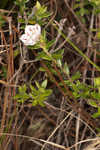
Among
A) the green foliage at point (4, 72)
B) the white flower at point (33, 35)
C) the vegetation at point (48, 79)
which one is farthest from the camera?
the green foliage at point (4, 72)

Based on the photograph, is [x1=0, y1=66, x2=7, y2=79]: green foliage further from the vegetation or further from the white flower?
the white flower

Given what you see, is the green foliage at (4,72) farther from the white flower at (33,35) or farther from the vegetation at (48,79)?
the white flower at (33,35)

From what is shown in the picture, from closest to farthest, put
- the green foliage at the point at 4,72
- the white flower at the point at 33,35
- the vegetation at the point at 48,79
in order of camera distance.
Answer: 1. the white flower at the point at 33,35
2. the vegetation at the point at 48,79
3. the green foliage at the point at 4,72

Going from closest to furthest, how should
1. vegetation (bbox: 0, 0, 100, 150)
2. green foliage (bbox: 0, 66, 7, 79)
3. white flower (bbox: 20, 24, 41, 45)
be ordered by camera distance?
1. white flower (bbox: 20, 24, 41, 45)
2. vegetation (bbox: 0, 0, 100, 150)
3. green foliage (bbox: 0, 66, 7, 79)

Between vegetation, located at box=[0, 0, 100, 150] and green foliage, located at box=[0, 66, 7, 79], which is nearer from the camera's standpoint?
vegetation, located at box=[0, 0, 100, 150]

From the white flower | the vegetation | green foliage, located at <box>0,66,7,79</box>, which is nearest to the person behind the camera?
the white flower

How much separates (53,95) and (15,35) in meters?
0.52

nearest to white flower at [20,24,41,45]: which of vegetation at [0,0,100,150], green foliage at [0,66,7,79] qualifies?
vegetation at [0,0,100,150]

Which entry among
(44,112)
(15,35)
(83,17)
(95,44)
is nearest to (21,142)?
(44,112)

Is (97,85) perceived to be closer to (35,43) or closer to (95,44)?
(35,43)

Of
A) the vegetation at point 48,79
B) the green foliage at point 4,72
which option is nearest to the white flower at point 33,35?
the vegetation at point 48,79

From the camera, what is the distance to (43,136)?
157 centimetres

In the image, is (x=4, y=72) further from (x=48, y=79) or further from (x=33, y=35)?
(x=33, y=35)

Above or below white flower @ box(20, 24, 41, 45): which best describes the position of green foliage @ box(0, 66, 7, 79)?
below
